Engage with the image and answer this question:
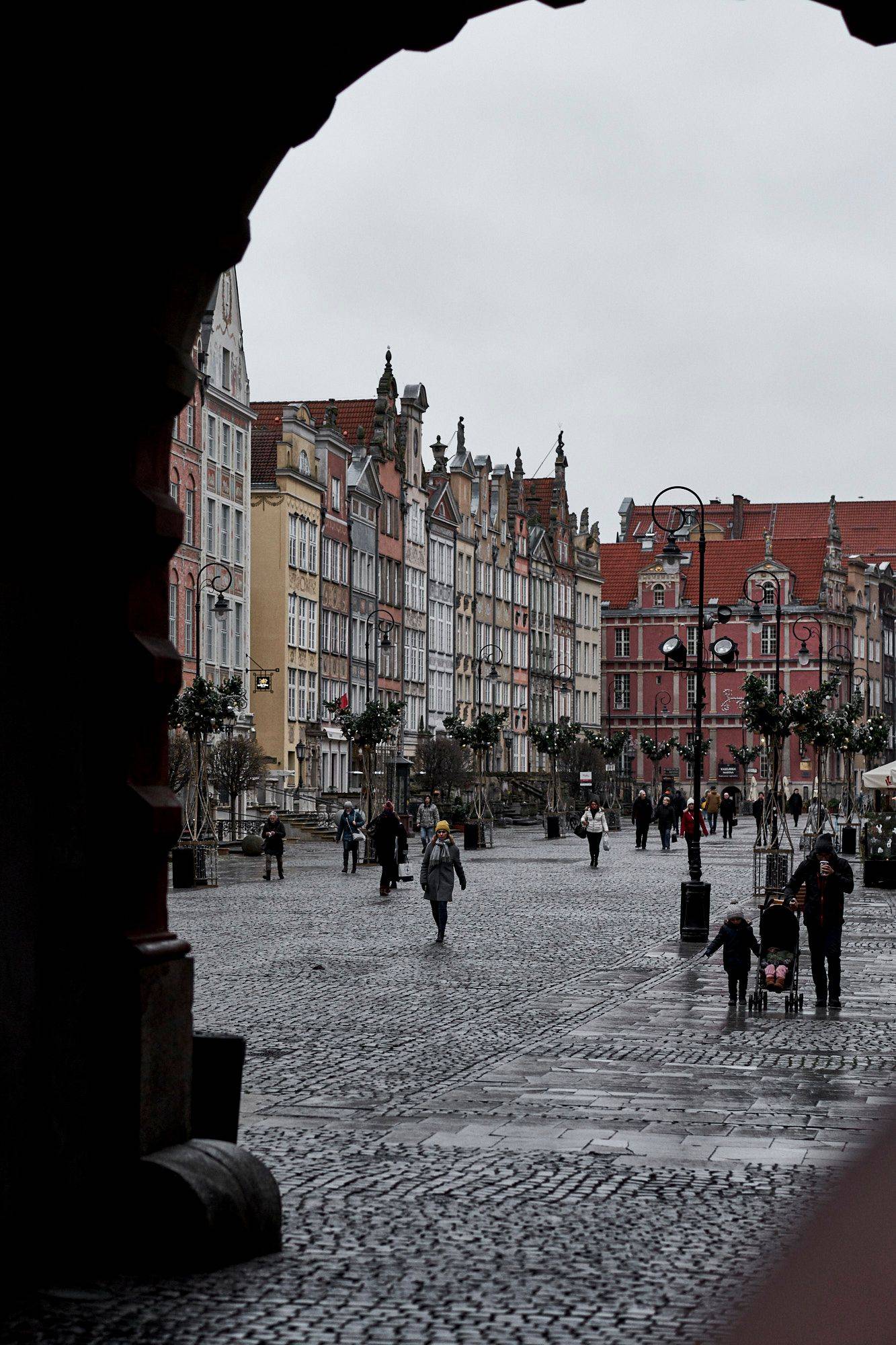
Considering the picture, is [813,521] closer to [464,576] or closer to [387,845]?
[464,576]

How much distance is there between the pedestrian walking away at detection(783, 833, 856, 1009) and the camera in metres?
17.4

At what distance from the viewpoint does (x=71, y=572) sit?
765 cm

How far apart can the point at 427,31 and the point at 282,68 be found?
0.70 metres

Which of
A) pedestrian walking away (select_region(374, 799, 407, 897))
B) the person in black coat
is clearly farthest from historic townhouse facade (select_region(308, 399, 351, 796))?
pedestrian walking away (select_region(374, 799, 407, 897))

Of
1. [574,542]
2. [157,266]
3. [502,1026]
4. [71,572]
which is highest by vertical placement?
[574,542]

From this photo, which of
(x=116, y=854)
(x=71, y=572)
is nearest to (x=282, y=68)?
(x=71, y=572)

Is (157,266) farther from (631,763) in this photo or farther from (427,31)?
(631,763)

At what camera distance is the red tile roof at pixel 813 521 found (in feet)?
484

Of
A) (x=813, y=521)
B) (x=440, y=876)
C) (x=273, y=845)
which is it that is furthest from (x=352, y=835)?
(x=813, y=521)

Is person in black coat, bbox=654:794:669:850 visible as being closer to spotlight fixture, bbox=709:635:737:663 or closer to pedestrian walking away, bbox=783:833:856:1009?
spotlight fixture, bbox=709:635:737:663

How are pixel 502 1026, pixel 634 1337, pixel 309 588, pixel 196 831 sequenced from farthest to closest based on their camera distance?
pixel 309 588
pixel 196 831
pixel 502 1026
pixel 634 1337

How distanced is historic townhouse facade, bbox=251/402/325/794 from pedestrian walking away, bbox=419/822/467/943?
156 ft

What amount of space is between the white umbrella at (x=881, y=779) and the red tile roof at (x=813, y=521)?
311ft

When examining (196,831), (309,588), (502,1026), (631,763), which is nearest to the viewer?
(502,1026)
